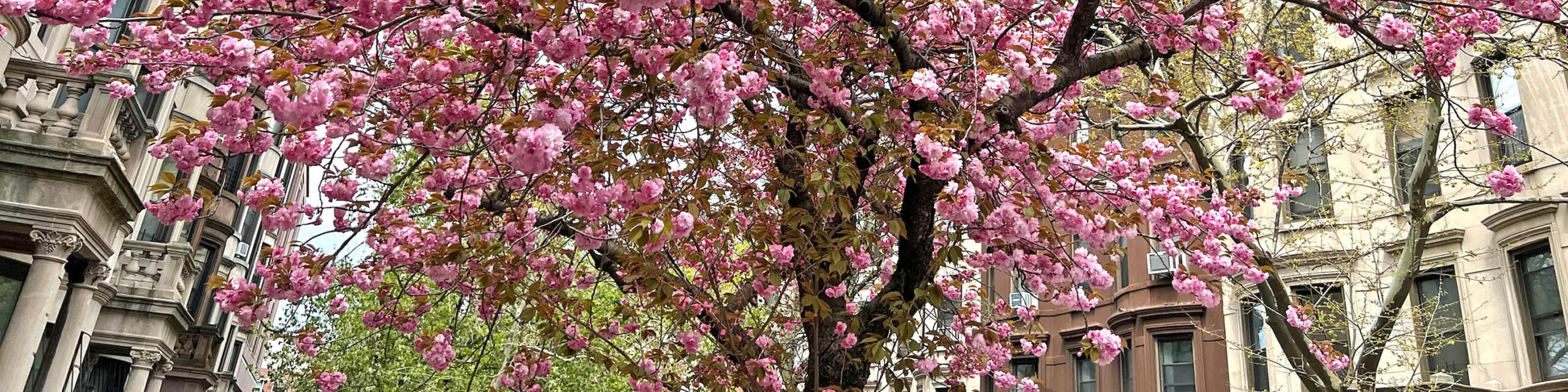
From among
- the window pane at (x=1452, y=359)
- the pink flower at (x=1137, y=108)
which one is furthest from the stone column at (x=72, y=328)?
the window pane at (x=1452, y=359)

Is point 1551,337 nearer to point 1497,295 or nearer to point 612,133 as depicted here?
point 1497,295

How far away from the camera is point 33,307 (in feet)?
29.5

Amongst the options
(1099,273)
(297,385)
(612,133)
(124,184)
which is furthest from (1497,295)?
(297,385)

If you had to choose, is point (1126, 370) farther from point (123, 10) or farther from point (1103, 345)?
point (123, 10)

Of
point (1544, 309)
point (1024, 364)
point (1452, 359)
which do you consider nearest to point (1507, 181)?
point (1544, 309)

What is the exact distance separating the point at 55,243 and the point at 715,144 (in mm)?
7990

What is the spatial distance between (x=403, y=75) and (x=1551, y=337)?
1469 centimetres

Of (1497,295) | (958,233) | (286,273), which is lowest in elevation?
(286,273)

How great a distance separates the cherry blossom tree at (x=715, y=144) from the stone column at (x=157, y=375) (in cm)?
1073

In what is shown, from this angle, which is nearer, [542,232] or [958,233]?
[958,233]

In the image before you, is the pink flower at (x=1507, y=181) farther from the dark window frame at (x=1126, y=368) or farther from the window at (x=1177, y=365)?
the dark window frame at (x=1126, y=368)

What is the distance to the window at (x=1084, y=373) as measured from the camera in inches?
813

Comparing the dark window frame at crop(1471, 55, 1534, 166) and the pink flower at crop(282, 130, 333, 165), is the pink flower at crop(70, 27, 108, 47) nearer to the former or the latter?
the pink flower at crop(282, 130, 333, 165)

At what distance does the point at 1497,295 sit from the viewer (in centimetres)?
1362
